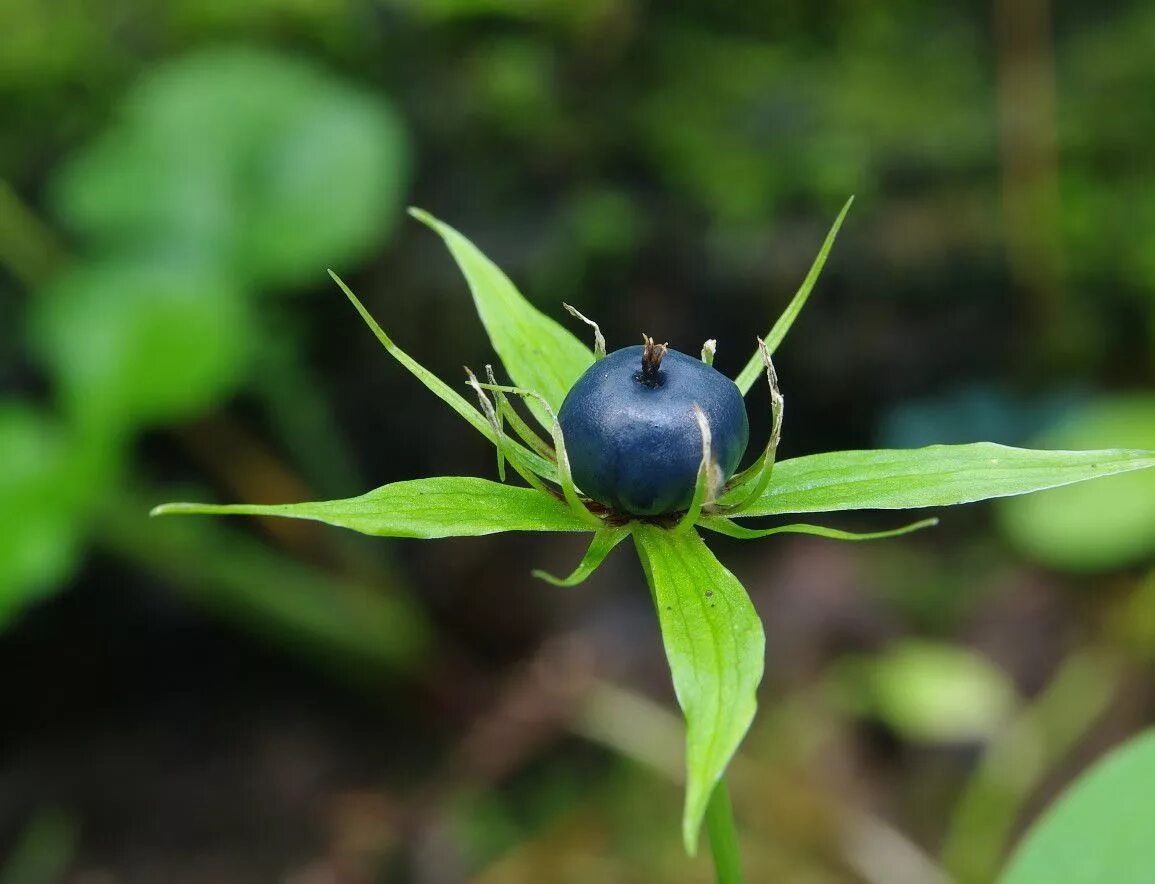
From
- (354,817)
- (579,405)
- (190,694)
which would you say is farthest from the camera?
(190,694)

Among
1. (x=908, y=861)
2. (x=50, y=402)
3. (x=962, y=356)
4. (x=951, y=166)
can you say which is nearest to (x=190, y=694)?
(x=50, y=402)

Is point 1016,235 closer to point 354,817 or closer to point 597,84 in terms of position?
point 597,84

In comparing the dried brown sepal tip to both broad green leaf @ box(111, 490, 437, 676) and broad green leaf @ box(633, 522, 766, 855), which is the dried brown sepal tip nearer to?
broad green leaf @ box(633, 522, 766, 855)

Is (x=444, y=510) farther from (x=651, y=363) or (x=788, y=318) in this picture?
(x=788, y=318)

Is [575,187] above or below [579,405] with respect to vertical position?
below

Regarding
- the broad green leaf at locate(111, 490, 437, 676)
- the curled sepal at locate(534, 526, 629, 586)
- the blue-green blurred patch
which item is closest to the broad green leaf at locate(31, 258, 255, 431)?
the broad green leaf at locate(111, 490, 437, 676)

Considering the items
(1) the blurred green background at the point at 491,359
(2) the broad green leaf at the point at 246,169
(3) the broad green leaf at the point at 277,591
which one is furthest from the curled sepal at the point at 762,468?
(2) the broad green leaf at the point at 246,169

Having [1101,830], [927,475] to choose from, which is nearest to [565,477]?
[927,475]
